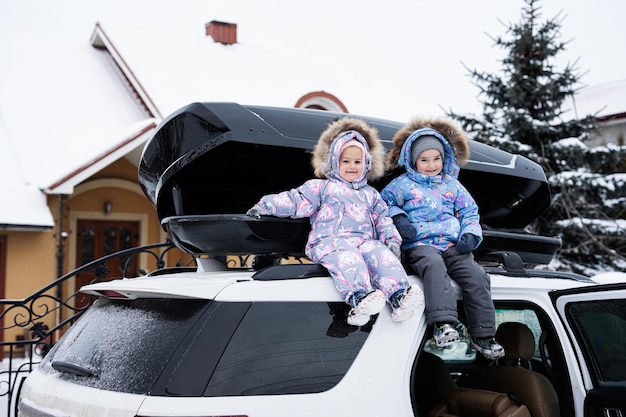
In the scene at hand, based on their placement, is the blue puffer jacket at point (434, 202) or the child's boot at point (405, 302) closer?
the child's boot at point (405, 302)

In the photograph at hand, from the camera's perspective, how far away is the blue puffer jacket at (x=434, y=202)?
3.52 metres

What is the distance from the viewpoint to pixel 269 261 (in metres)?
3.63

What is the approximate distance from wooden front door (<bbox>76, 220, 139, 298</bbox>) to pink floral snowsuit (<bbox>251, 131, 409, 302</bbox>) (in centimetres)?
1075

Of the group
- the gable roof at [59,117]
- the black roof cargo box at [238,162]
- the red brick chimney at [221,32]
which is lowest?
the black roof cargo box at [238,162]

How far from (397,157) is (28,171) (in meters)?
9.60

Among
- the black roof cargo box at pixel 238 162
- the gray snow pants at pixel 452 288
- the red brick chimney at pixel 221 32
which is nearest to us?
the gray snow pants at pixel 452 288

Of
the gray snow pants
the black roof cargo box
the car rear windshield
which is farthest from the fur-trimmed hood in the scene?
the car rear windshield

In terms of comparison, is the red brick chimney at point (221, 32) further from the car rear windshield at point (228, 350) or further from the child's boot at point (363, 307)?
the child's boot at point (363, 307)

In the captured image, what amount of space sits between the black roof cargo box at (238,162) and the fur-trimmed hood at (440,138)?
0.95ft

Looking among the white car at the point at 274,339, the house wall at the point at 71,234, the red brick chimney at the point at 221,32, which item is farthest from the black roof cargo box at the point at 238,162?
the red brick chimney at the point at 221,32

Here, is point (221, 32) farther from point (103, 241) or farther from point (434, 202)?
point (434, 202)

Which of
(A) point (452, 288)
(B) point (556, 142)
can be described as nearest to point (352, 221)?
(A) point (452, 288)

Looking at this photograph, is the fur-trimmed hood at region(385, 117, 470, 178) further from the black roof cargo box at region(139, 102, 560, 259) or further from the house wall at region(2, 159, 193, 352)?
the house wall at region(2, 159, 193, 352)

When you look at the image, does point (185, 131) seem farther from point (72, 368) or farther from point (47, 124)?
point (47, 124)
